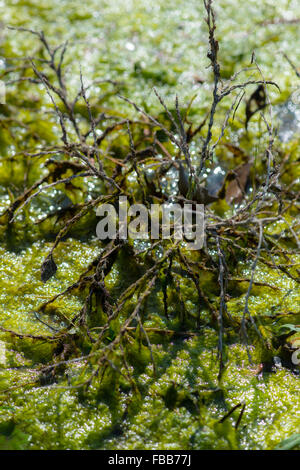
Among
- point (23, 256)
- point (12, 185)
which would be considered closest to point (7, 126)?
point (12, 185)

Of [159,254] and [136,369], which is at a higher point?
[159,254]

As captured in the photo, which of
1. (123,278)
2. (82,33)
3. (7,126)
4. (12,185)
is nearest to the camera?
(123,278)

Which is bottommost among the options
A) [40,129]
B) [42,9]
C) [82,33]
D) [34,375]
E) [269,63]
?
[34,375]

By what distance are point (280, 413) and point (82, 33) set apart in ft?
6.42

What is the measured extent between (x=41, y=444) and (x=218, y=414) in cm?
40

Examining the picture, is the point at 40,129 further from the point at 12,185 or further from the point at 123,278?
the point at 123,278

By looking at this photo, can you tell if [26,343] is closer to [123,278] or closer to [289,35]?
[123,278]

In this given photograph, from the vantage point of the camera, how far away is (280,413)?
1028mm

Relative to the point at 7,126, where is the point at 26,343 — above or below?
below

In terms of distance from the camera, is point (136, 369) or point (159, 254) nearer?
point (136, 369)

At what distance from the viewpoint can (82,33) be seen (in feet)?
7.31

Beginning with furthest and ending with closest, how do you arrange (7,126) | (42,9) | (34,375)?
(42,9), (7,126), (34,375)

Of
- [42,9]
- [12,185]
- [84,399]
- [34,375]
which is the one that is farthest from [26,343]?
[42,9]

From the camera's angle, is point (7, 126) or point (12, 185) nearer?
point (12, 185)
